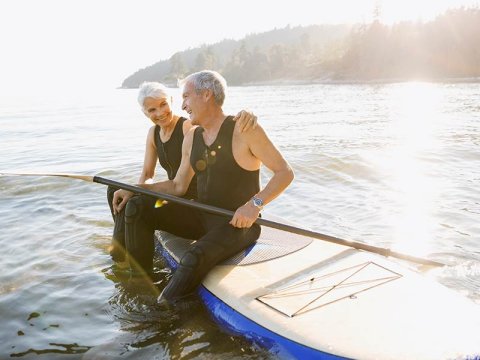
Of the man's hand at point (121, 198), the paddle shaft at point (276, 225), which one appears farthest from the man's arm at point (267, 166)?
the man's hand at point (121, 198)

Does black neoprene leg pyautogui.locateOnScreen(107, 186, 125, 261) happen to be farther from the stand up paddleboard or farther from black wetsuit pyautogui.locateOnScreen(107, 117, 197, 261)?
the stand up paddleboard

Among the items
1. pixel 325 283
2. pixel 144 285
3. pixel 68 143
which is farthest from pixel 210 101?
pixel 68 143

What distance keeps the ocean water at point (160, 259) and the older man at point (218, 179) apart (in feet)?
1.57

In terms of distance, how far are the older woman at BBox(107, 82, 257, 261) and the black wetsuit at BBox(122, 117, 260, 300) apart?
0.45 m

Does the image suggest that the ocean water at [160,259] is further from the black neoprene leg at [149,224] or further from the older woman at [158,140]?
the older woman at [158,140]

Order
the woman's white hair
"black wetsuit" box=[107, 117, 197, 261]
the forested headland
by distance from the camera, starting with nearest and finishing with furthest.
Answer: the woman's white hair, "black wetsuit" box=[107, 117, 197, 261], the forested headland

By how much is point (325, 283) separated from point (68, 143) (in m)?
16.3

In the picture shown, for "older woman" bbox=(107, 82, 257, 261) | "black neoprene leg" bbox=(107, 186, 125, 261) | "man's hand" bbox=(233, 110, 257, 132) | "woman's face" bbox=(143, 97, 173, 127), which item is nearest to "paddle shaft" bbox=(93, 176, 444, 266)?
"older woman" bbox=(107, 82, 257, 261)

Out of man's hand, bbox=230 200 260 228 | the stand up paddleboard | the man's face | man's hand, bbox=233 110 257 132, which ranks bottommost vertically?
the stand up paddleboard

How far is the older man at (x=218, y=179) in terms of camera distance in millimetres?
4078

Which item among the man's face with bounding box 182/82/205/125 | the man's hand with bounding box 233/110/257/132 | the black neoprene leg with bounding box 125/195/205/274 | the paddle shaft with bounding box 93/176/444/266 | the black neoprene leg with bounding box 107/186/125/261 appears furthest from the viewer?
the black neoprene leg with bounding box 107/186/125/261

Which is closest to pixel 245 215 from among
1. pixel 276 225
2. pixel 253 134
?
pixel 276 225

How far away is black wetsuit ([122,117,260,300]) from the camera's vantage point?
414 cm

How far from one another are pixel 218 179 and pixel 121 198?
1219 millimetres
